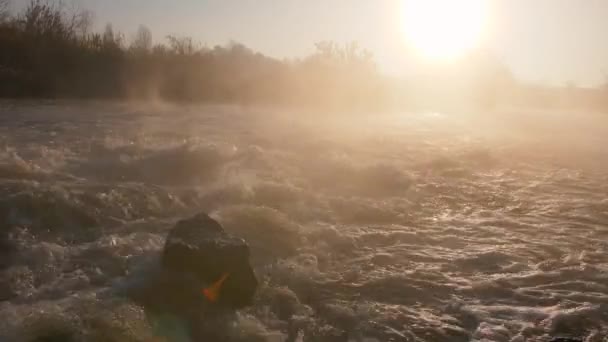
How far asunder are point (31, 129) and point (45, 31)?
16.8m

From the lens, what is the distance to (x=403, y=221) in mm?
9312

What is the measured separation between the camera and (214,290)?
559 cm

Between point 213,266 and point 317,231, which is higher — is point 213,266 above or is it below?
above

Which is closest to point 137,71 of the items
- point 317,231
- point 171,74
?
point 171,74

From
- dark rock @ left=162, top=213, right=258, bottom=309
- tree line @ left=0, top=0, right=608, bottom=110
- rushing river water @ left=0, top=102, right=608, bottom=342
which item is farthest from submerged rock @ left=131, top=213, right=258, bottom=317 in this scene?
tree line @ left=0, top=0, right=608, bottom=110

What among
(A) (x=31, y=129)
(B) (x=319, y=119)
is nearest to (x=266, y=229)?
(A) (x=31, y=129)

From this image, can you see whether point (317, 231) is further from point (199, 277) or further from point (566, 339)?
point (566, 339)

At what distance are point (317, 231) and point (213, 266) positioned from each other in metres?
2.83

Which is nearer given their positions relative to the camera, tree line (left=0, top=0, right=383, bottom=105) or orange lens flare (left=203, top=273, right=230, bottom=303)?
orange lens flare (left=203, top=273, right=230, bottom=303)

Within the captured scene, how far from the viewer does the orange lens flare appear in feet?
18.1

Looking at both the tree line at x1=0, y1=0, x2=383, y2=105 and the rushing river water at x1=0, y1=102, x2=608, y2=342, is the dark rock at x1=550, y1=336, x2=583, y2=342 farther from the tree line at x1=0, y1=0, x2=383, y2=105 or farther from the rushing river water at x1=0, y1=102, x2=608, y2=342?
the tree line at x1=0, y1=0, x2=383, y2=105

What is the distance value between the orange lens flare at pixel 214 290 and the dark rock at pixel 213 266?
A: 3 centimetres

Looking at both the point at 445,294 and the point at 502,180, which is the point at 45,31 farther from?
the point at 445,294

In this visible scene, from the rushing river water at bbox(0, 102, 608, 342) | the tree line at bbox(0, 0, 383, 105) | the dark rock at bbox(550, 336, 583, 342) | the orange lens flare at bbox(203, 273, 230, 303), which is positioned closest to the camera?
the dark rock at bbox(550, 336, 583, 342)
